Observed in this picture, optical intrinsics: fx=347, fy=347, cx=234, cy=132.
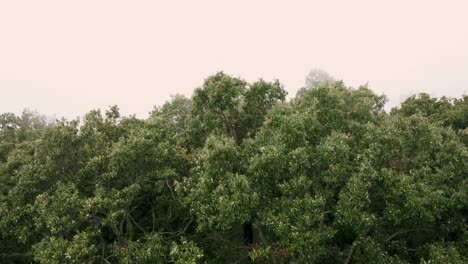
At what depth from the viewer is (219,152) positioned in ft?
63.1

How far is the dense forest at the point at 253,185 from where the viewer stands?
18453 millimetres

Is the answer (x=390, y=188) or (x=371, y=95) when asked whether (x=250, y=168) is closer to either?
(x=390, y=188)

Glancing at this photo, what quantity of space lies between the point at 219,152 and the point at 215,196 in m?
2.46

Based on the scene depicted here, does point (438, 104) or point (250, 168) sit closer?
point (250, 168)

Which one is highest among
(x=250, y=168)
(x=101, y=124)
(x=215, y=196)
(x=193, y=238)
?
(x=101, y=124)

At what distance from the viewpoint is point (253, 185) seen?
62.8 feet

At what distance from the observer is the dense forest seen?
18453 mm

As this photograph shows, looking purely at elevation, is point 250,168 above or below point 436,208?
above

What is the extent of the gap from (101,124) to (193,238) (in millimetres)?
10452

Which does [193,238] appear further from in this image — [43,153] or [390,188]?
[390,188]

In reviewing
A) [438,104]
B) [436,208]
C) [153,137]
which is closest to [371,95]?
[438,104]

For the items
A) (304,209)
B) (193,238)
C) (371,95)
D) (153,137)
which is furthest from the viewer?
(371,95)

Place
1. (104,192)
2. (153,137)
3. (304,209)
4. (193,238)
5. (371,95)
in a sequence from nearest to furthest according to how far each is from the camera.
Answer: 1. (304,209)
2. (104,192)
3. (153,137)
4. (193,238)
5. (371,95)

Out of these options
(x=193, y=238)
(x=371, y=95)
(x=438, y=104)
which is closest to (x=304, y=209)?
(x=193, y=238)
